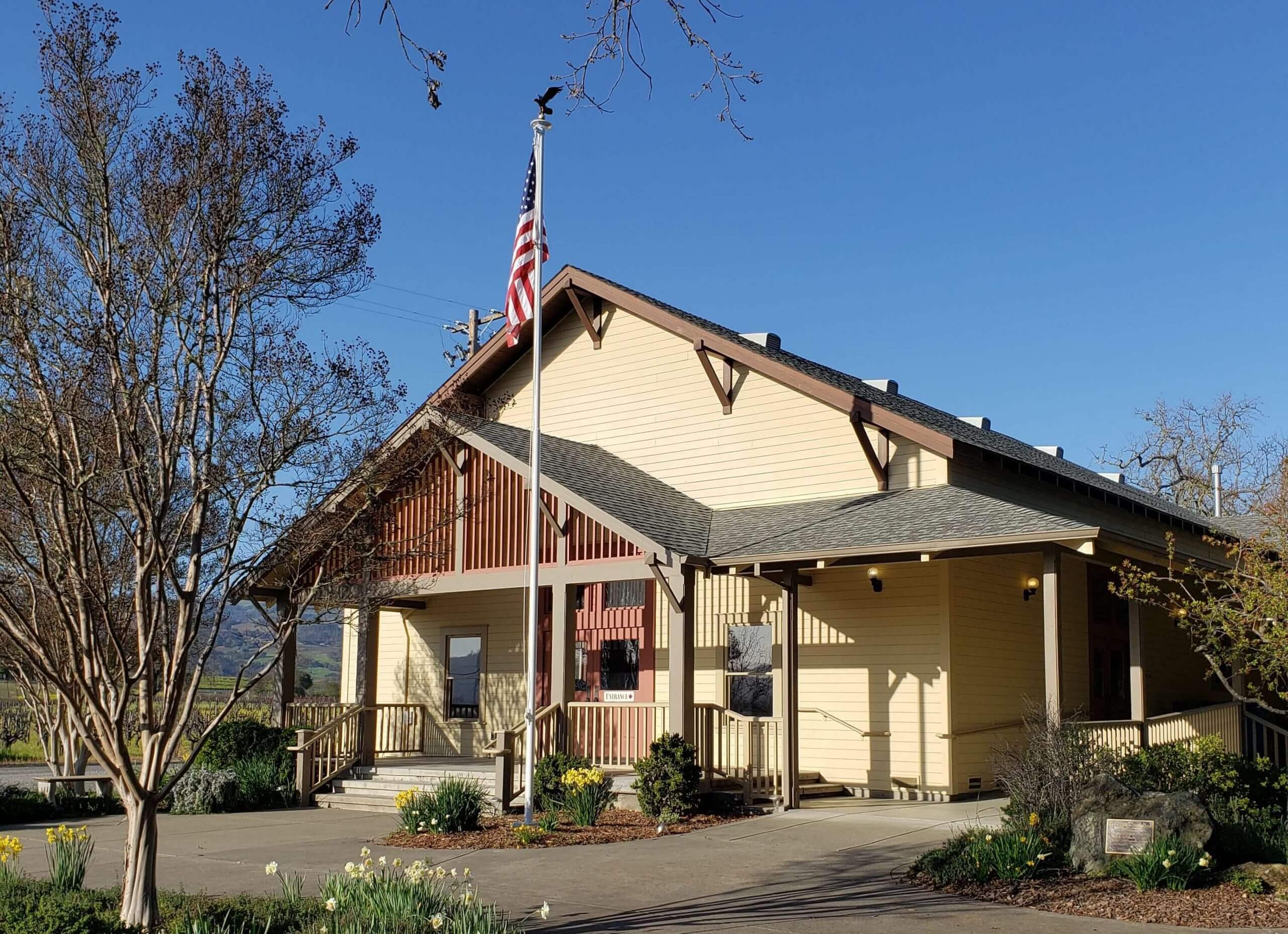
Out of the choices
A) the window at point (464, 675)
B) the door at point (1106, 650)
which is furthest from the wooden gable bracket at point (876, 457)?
the window at point (464, 675)

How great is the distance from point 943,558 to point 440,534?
303 inches

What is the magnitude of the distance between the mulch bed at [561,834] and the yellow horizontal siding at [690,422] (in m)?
6.02

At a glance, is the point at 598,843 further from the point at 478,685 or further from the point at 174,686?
the point at 478,685

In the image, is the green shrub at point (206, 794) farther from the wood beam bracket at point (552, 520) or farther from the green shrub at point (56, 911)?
the green shrub at point (56, 911)

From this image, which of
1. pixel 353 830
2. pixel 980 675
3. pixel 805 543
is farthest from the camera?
pixel 980 675

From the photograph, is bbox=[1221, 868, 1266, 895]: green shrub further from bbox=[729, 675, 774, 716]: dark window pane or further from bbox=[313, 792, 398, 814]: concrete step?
bbox=[313, 792, 398, 814]: concrete step

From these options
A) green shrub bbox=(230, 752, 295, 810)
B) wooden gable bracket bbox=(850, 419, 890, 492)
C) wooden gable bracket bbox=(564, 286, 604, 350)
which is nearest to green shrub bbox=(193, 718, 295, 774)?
green shrub bbox=(230, 752, 295, 810)

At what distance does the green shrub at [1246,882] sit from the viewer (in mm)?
10727

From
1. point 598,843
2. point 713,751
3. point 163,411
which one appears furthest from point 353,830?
point 163,411

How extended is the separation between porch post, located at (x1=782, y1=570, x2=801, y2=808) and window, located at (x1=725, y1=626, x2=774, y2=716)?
205cm

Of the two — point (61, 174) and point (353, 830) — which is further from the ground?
point (61, 174)

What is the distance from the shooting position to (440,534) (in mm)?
19719

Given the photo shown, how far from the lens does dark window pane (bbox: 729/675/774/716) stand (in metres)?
19.2

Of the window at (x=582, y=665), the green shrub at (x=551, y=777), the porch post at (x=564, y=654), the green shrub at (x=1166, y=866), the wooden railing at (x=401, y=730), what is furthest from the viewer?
the wooden railing at (x=401, y=730)
